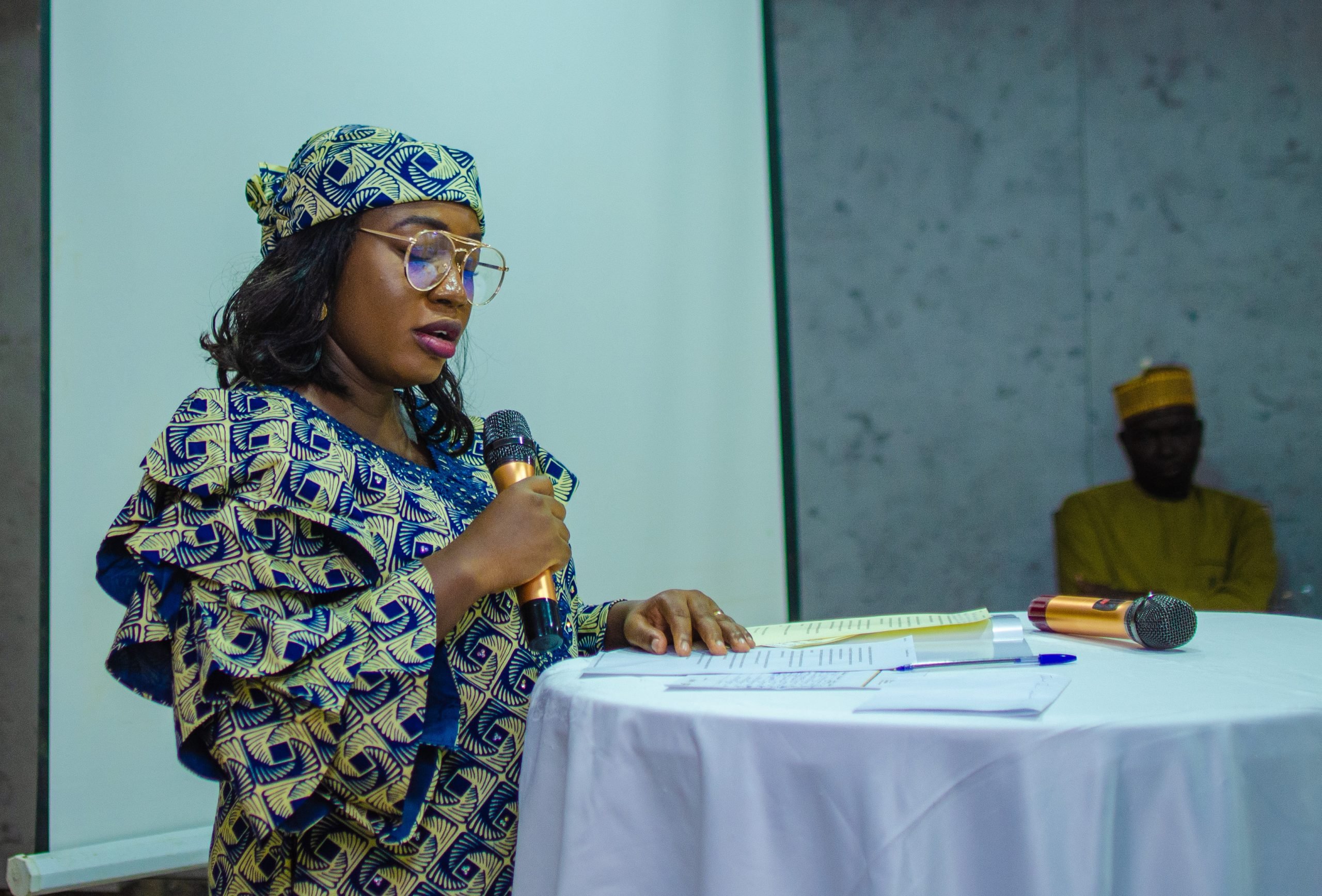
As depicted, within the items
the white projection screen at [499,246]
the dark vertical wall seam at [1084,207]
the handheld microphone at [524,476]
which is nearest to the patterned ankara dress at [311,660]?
the handheld microphone at [524,476]

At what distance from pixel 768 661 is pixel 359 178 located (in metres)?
0.85

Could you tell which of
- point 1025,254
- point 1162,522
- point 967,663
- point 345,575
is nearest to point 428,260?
point 345,575

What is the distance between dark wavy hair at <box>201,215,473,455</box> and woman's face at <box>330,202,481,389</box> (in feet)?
0.07

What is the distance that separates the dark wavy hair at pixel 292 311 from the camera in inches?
56.0

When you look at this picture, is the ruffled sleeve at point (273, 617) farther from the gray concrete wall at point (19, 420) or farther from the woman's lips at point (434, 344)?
the gray concrete wall at point (19, 420)

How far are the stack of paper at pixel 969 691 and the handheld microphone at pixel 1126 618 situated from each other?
25 centimetres

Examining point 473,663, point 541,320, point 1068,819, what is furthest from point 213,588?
point 541,320

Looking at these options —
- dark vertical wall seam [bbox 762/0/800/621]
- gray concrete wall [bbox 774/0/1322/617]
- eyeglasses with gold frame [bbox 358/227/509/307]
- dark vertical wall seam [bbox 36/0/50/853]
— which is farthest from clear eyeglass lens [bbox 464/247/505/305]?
gray concrete wall [bbox 774/0/1322/617]

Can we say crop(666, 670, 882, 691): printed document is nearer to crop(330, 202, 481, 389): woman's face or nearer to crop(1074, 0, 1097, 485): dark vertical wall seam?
crop(330, 202, 481, 389): woman's face

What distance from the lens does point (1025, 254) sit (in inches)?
143

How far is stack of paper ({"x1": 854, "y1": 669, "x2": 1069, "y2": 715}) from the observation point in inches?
36.3

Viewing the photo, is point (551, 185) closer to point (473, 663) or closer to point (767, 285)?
point (767, 285)

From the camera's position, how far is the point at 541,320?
2.55 metres

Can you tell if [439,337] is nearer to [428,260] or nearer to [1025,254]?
[428,260]
